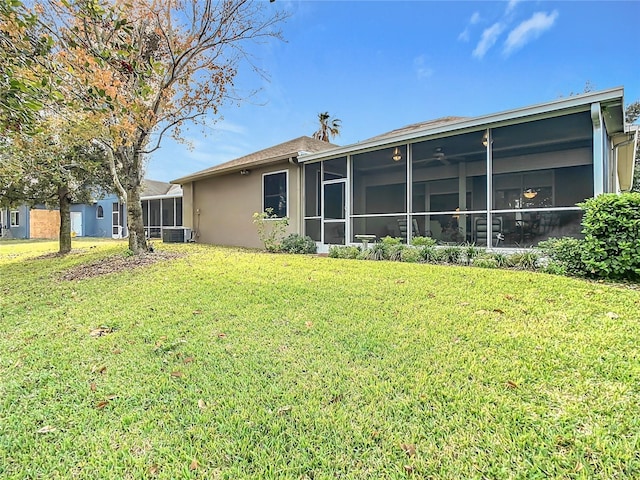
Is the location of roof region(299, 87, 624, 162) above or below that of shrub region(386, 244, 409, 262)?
above

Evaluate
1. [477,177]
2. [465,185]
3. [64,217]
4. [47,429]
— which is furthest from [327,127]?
[47,429]

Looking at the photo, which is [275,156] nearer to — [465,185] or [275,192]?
[275,192]

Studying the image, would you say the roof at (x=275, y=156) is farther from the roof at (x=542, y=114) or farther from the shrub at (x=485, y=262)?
the shrub at (x=485, y=262)

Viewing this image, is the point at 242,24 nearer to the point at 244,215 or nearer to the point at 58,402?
the point at 244,215

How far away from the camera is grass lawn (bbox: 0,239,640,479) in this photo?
2.05 m

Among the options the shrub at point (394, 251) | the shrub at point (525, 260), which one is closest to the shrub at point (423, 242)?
the shrub at point (394, 251)

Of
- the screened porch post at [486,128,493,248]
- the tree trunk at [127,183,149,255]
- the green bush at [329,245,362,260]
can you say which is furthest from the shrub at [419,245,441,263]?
the tree trunk at [127,183,149,255]

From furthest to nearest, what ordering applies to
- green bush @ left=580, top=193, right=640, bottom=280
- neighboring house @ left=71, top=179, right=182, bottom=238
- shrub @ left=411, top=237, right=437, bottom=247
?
neighboring house @ left=71, top=179, right=182, bottom=238
shrub @ left=411, top=237, right=437, bottom=247
green bush @ left=580, top=193, right=640, bottom=280

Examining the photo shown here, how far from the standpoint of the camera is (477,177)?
13086 millimetres

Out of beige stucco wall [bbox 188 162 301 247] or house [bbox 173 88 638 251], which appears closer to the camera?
house [bbox 173 88 638 251]

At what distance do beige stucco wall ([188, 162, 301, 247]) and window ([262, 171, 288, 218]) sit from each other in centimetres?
22

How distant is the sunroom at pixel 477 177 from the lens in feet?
25.1

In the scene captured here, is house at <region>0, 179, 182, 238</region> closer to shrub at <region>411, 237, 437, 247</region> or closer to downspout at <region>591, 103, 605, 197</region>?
shrub at <region>411, 237, 437, 247</region>

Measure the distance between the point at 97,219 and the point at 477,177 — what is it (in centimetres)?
2896
